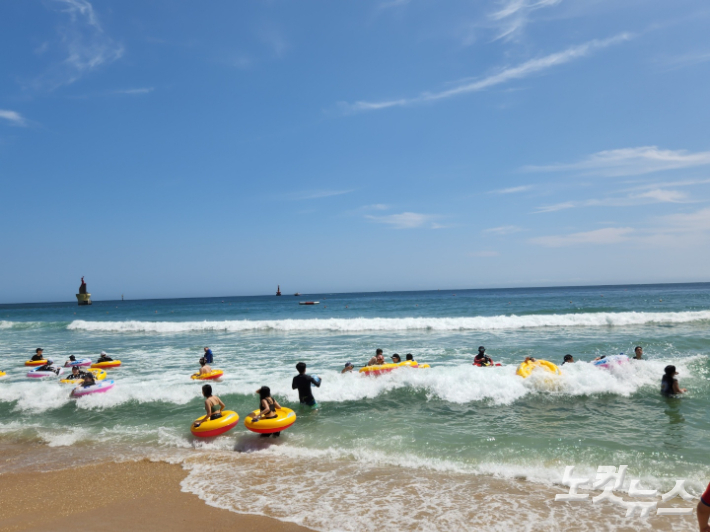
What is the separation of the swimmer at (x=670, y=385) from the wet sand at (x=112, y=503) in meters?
9.54

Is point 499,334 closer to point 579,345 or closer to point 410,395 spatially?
point 579,345

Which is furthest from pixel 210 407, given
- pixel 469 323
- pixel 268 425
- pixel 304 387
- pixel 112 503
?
pixel 469 323

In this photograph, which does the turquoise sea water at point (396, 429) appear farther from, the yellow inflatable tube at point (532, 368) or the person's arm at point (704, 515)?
the person's arm at point (704, 515)

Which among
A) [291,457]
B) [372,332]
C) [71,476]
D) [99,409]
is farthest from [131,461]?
[372,332]

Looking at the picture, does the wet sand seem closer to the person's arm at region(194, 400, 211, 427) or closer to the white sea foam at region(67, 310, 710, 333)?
the person's arm at region(194, 400, 211, 427)

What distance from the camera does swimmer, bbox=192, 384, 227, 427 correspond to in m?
8.75

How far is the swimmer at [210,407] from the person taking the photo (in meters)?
8.75

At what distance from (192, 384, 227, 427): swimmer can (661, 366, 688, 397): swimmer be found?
10289mm

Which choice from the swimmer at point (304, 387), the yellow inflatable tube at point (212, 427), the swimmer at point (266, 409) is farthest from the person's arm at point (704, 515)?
the swimmer at point (304, 387)

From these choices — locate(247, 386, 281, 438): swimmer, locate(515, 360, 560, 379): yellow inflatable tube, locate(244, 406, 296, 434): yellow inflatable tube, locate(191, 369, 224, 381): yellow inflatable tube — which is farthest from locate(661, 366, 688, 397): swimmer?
locate(191, 369, 224, 381): yellow inflatable tube

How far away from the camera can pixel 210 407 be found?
29.3 ft

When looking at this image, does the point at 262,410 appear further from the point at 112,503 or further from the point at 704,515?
the point at 704,515

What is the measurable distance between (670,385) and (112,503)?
11.7 m

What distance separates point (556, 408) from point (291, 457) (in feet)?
19.9
